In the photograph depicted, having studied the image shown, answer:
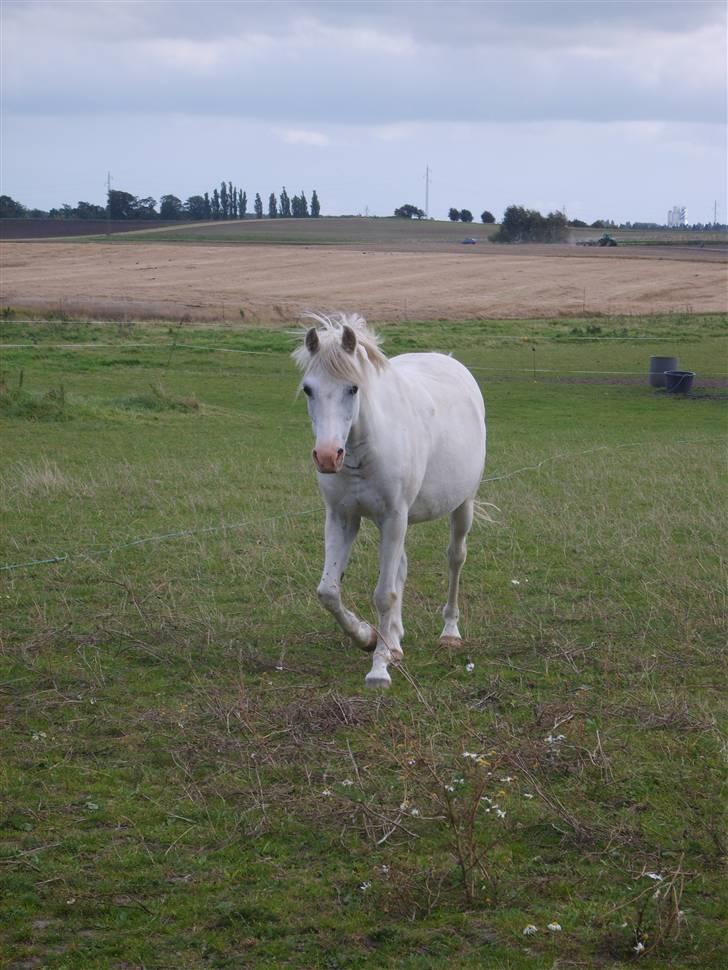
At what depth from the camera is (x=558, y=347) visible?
108 feet

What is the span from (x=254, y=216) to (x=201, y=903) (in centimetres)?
13501

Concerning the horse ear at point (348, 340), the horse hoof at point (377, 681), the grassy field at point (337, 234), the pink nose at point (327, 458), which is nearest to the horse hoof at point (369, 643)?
the horse hoof at point (377, 681)

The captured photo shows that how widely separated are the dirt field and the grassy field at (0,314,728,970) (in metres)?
28.8

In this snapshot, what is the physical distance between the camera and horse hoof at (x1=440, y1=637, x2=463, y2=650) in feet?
22.8

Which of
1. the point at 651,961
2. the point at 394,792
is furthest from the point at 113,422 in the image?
the point at 651,961

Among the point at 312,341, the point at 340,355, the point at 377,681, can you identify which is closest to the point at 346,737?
the point at 377,681

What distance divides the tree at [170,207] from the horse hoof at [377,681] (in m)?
120

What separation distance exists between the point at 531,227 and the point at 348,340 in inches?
3701

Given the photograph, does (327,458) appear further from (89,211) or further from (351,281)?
(89,211)

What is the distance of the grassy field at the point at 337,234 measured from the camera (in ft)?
290

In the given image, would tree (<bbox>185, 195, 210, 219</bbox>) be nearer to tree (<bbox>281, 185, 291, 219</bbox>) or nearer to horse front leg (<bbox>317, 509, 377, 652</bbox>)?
tree (<bbox>281, 185, 291, 219</bbox>)

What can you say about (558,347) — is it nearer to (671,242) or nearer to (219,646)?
(219,646)

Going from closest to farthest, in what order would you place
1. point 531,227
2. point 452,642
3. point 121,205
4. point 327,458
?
point 327,458
point 452,642
point 531,227
point 121,205

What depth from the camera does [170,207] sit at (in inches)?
4899
